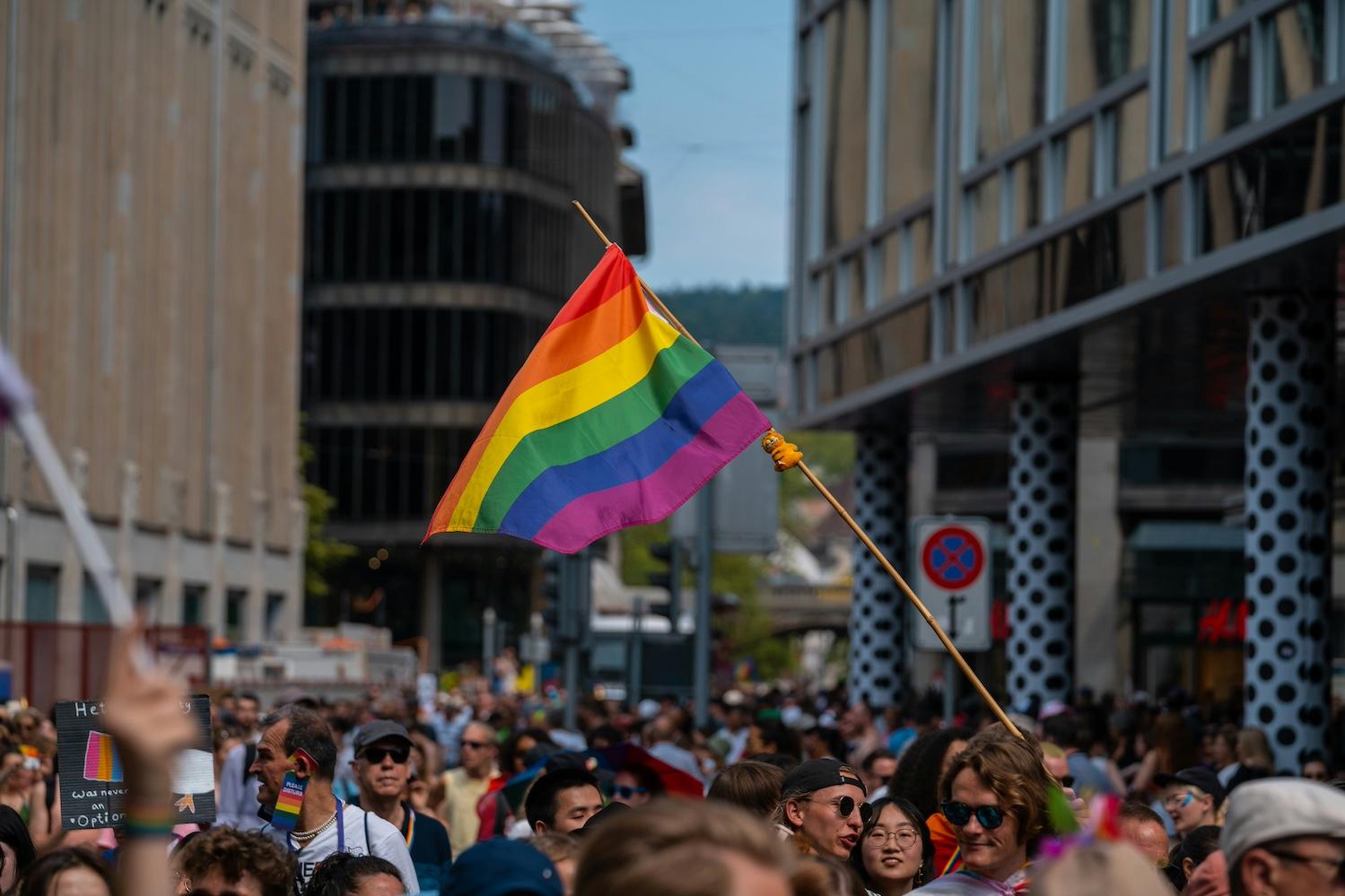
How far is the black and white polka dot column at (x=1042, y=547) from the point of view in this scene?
82.9ft

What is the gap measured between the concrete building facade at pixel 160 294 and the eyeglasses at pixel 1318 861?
39166 mm

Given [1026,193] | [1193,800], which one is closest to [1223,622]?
[1026,193]

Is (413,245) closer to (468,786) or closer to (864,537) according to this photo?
(468,786)

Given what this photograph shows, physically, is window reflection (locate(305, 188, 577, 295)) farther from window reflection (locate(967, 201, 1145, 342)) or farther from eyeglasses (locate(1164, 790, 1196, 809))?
eyeglasses (locate(1164, 790, 1196, 809))

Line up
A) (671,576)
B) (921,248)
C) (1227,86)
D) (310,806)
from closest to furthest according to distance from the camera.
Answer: (310,806) < (1227,86) < (671,576) < (921,248)

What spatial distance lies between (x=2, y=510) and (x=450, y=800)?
3156 cm

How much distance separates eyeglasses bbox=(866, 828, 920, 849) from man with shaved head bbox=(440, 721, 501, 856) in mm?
6997

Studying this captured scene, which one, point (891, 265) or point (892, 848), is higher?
point (891, 265)

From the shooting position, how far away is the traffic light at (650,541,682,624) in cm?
2611

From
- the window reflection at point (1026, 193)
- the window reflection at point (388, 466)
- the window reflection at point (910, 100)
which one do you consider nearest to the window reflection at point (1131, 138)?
the window reflection at point (1026, 193)

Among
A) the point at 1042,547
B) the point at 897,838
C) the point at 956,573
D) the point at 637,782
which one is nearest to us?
the point at 897,838

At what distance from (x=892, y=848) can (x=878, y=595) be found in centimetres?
2407

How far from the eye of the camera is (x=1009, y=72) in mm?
23828

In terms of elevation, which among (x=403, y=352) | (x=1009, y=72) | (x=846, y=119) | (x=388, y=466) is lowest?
(x=388, y=466)
